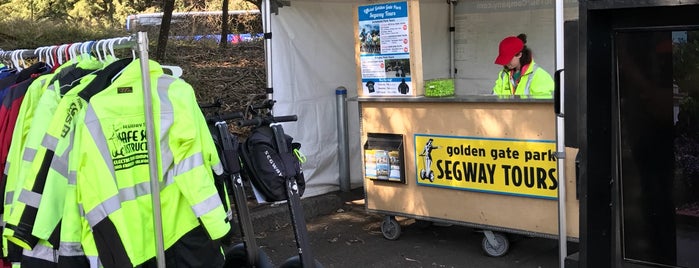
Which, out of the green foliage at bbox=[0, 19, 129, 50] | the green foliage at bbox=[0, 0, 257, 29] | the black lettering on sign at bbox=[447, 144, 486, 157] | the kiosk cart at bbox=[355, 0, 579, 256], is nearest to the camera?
the kiosk cart at bbox=[355, 0, 579, 256]

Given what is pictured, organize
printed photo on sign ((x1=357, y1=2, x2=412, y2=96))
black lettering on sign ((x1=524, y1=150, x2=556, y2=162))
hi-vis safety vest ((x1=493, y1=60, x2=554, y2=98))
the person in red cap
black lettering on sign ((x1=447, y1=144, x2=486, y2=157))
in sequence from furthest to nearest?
the person in red cap, hi-vis safety vest ((x1=493, y1=60, x2=554, y2=98)), printed photo on sign ((x1=357, y1=2, x2=412, y2=96)), black lettering on sign ((x1=447, y1=144, x2=486, y2=157)), black lettering on sign ((x1=524, y1=150, x2=556, y2=162))

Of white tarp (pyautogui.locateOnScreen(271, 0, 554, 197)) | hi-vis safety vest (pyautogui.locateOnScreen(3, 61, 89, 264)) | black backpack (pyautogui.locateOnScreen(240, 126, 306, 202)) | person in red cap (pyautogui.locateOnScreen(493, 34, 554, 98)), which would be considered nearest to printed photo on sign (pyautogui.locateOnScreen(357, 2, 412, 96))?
white tarp (pyautogui.locateOnScreen(271, 0, 554, 197))

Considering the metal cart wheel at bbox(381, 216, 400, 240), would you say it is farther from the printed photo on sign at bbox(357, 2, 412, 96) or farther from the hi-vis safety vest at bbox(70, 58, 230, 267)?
the hi-vis safety vest at bbox(70, 58, 230, 267)

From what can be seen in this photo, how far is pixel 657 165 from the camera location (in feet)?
7.47

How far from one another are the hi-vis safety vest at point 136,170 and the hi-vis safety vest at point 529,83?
3737 millimetres

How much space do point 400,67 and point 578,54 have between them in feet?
12.6

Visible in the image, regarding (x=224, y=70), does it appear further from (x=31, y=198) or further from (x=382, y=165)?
(x=31, y=198)

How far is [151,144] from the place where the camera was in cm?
299

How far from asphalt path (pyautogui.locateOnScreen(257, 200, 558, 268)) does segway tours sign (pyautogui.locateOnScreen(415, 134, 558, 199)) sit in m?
0.61

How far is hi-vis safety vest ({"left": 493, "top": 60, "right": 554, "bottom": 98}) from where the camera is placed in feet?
20.8

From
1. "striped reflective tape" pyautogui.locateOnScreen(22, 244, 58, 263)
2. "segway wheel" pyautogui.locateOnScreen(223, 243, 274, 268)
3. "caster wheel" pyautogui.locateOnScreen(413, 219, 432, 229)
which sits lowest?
"caster wheel" pyautogui.locateOnScreen(413, 219, 432, 229)

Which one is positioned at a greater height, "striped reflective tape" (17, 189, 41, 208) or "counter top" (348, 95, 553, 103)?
"counter top" (348, 95, 553, 103)

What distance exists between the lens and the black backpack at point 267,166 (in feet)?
12.0

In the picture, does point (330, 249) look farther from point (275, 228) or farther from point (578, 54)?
point (578, 54)
